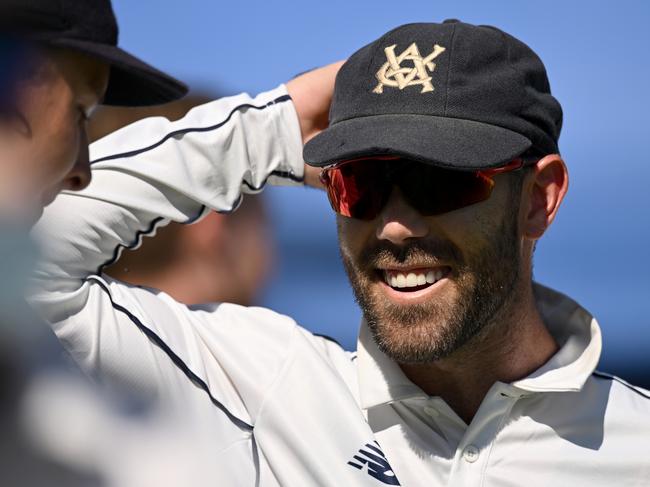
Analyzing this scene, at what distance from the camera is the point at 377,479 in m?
1.73

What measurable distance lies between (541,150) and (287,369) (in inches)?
26.7

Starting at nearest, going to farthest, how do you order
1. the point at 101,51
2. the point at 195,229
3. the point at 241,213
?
the point at 101,51
the point at 195,229
the point at 241,213

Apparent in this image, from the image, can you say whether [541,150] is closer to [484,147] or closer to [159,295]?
[484,147]

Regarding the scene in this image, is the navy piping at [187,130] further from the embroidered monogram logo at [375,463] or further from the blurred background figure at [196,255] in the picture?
the embroidered monogram logo at [375,463]

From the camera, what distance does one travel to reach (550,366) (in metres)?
1.91

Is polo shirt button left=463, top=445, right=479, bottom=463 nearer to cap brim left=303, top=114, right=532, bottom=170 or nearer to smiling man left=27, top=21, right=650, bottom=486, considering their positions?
smiling man left=27, top=21, right=650, bottom=486

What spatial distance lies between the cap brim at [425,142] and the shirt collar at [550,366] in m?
→ 0.42

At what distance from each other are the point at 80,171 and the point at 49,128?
12cm

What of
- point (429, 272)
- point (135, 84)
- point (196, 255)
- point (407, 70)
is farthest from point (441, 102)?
point (196, 255)

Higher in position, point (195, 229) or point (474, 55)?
point (474, 55)

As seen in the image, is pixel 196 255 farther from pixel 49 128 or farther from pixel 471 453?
pixel 49 128

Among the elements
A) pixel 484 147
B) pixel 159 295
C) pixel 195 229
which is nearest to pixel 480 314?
pixel 484 147

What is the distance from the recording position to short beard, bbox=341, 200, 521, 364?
1830 mm

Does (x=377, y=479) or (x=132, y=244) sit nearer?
(x=377, y=479)
